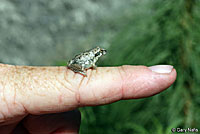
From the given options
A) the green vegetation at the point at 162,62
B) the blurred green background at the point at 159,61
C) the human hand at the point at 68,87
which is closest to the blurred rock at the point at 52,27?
the blurred green background at the point at 159,61

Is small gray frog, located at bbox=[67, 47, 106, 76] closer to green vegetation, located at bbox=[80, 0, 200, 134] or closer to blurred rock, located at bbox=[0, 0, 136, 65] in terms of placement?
green vegetation, located at bbox=[80, 0, 200, 134]

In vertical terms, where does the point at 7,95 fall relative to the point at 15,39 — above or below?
below

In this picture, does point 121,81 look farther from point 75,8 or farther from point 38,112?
point 75,8

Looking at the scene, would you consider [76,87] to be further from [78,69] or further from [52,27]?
[52,27]

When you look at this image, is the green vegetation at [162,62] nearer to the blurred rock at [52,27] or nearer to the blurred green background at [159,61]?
the blurred green background at [159,61]

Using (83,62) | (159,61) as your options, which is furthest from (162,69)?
(159,61)

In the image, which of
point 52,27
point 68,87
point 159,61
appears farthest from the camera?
point 52,27

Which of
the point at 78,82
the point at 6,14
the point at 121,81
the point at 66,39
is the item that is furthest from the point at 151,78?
the point at 6,14
